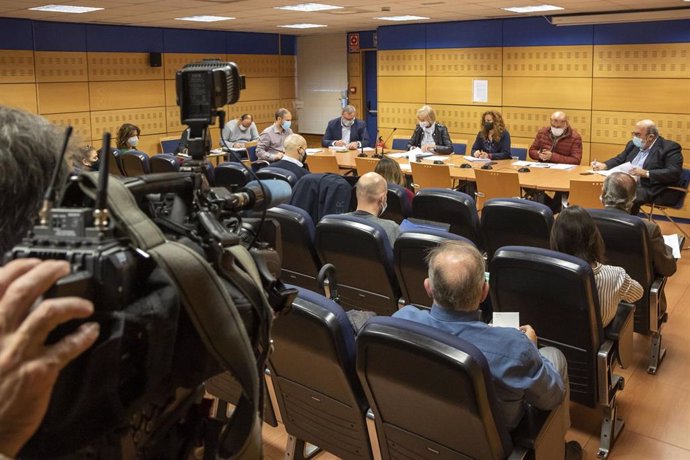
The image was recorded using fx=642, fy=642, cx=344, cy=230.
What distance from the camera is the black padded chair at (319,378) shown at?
2.31 m

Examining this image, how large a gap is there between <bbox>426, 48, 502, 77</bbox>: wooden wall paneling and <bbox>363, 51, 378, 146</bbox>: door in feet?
8.37

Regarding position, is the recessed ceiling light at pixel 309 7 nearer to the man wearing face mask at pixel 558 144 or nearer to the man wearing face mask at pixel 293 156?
the man wearing face mask at pixel 293 156

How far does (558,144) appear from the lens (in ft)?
26.1

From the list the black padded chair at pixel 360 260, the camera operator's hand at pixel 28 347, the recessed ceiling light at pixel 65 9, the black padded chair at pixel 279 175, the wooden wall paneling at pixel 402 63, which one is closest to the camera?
the camera operator's hand at pixel 28 347

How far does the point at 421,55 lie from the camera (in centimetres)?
1112

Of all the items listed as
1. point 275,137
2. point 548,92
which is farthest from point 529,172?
point 275,137

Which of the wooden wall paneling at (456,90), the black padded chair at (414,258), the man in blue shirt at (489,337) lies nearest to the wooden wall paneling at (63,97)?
the wooden wall paneling at (456,90)

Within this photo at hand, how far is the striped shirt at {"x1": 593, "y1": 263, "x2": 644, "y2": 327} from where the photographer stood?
3.14m

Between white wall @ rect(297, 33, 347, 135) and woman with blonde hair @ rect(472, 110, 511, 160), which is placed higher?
white wall @ rect(297, 33, 347, 135)

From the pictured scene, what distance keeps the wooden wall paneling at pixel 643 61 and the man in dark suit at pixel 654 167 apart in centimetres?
186

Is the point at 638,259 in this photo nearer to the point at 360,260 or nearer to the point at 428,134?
the point at 360,260

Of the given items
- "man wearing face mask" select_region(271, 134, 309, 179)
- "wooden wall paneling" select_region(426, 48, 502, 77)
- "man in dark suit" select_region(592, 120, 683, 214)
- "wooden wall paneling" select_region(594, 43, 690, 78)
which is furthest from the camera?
"wooden wall paneling" select_region(426, 48, 502, 77)

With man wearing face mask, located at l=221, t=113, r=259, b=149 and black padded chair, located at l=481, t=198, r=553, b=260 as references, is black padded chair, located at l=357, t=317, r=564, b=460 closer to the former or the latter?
black padded chair, located at l=481, t=198, r=553, b=260

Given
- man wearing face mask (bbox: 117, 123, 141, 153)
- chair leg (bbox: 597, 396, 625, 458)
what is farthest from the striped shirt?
man wearing face mask (bbox: 117, 123, 141, 153)
